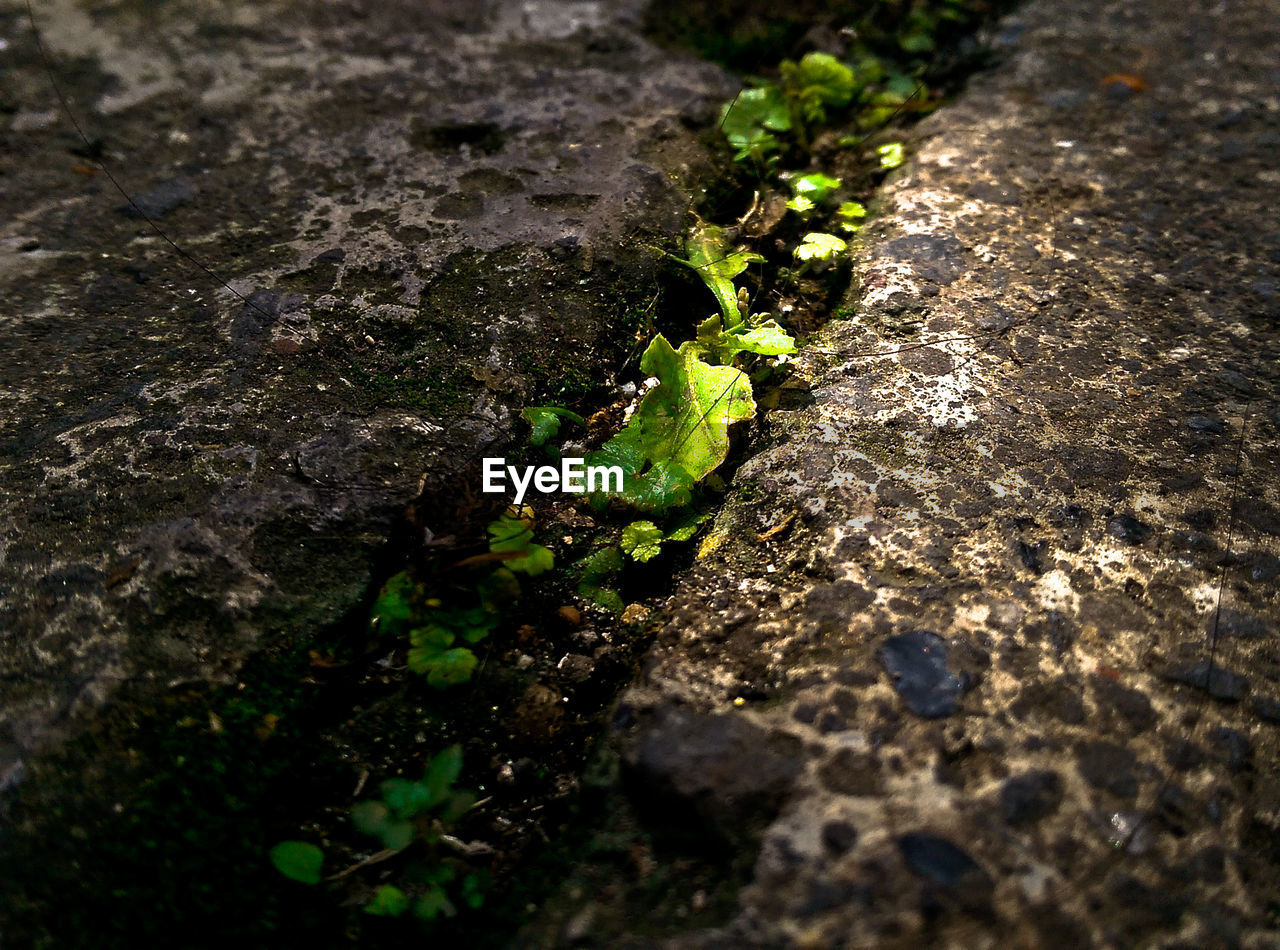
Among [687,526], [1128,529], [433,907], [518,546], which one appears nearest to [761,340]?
[687,526]

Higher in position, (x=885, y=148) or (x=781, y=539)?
(x=885, y=148)

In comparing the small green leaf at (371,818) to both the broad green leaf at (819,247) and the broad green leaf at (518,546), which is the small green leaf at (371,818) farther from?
the broad green leaf at (819,247)

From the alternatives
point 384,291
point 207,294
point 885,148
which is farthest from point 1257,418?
point 207,294

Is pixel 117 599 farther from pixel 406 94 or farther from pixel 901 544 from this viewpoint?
pixel 406 94

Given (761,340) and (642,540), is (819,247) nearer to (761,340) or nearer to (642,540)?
(761,340)

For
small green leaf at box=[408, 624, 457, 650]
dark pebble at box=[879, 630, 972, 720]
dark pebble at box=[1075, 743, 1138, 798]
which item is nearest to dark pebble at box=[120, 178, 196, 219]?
small green leaf at box=[408, 624, 457, 650]

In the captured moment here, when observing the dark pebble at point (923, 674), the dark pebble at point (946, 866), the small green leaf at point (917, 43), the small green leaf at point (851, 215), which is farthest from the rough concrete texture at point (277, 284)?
the dark pebble at point (946, 866)
